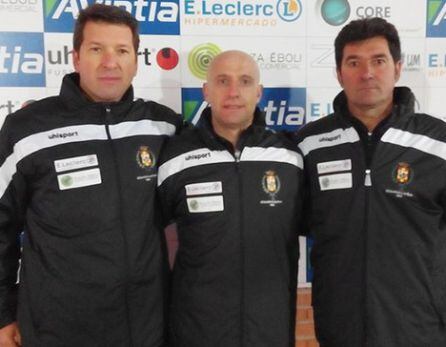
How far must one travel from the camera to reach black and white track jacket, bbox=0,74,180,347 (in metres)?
1.57

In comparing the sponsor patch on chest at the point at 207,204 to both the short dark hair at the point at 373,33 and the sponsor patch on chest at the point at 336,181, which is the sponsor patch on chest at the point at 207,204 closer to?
the sponsor patch on chest at the point at 336,181

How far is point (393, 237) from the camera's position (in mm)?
1548

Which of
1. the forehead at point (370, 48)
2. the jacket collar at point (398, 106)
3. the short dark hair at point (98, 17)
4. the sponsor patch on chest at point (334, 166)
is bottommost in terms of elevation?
the sponsor patch on chest at point (334, 166)

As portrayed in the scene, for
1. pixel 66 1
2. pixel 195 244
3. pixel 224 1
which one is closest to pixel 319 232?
pixel 195 244

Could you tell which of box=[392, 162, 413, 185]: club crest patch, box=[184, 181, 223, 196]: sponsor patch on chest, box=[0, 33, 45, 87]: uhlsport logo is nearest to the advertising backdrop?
box=[0, 33, 45, 87]: uhlsport logo

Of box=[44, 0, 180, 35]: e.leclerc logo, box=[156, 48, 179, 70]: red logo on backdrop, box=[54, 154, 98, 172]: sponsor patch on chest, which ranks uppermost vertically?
box=[44, 0, 180, 35]: e.leclerc logo

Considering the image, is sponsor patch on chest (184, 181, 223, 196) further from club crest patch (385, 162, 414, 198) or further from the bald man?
club crest patch (385, 162, 414, 198)

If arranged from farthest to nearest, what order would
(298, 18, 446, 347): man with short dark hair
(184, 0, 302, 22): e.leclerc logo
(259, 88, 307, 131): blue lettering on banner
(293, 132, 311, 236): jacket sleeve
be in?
(259, 88, 307, 131): blue lettering on banner, (184, 0, 302, 22): e.leclerc logo, (293, 132, 311, 236): jacket sleeve, (298, 18, 446, 347): man with short dark hair

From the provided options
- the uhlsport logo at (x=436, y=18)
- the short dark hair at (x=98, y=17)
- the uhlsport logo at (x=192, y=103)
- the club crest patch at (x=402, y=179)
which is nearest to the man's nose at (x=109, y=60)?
the short dark hair at (x=98, y=17)

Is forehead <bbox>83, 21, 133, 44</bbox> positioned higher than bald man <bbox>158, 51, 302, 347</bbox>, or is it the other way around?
forehead <bbox>83, 21, 133, 44</bbox>

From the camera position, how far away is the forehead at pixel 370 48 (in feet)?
5.45

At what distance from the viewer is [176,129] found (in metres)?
1.85

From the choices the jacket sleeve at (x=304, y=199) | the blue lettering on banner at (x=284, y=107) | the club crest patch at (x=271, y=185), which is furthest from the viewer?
the blue lettering on banner at (x=284, y=107)

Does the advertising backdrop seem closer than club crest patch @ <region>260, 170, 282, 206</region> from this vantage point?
No
